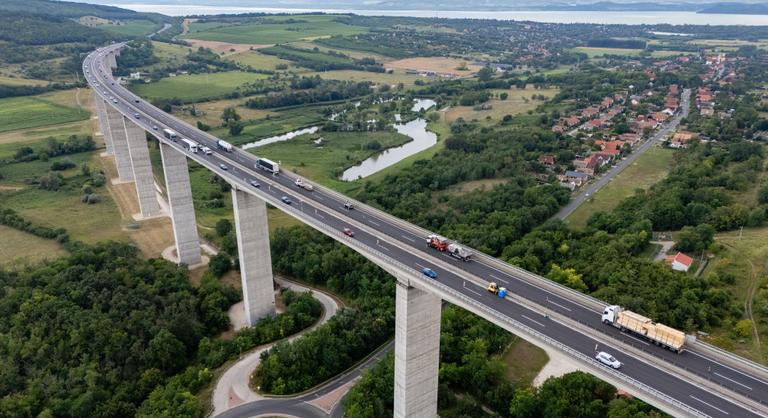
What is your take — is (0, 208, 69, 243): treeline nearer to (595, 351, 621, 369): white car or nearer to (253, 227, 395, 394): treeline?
(253, 227, 395, 394): treeline

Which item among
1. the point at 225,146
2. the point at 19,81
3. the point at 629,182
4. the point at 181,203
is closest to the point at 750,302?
the point at 629,182

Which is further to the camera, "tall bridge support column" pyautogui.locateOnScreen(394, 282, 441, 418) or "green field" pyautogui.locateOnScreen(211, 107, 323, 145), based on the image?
"green field" pyautogui.locateOnScreen(211, 107, 323, 145)

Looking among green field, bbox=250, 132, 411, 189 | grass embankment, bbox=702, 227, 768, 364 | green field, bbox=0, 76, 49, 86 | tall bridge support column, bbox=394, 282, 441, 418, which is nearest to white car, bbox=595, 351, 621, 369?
tall bridge support column, bbox=394, 282, 441, 418

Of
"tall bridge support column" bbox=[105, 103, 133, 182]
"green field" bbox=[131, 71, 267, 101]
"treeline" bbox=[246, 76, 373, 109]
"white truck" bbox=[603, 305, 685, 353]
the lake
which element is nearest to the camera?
"white truck" bbox=[603, 305, 685, 353]

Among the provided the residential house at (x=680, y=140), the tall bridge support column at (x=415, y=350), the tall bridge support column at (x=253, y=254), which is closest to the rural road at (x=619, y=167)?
the residential house at (x=680, y=140)

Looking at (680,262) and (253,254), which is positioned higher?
(253,254)

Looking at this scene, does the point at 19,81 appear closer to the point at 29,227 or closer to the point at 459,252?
the point at 29,227

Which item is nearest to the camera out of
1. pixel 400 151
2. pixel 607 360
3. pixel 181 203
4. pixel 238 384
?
pixel 607 360
